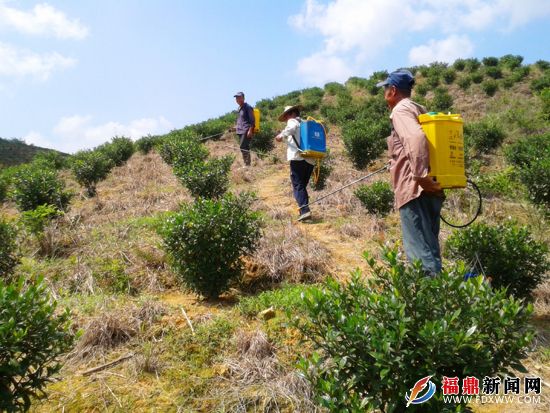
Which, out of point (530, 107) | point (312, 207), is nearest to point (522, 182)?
point (312, 207)

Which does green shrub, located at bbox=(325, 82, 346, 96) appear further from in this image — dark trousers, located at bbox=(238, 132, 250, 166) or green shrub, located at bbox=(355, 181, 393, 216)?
green shrub, located at bbox=(355, 181, 393, 216)

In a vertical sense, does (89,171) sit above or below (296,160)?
above

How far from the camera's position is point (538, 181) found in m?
6.34

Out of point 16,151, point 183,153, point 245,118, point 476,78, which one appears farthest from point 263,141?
point 16,151

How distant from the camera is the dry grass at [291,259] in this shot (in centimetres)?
461

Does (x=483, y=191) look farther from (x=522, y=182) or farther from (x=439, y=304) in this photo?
(x=439, y=304)

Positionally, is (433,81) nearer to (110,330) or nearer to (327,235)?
(327,235)

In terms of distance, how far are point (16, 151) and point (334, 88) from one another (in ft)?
59.5

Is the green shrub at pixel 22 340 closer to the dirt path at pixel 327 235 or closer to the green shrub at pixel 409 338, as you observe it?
the green shrub at pixel 409 338

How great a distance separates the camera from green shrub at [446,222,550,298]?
3842mm

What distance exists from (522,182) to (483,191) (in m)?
1.23

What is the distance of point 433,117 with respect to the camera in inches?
118

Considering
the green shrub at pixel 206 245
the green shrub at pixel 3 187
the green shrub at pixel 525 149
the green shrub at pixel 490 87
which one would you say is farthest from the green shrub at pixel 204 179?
the green shrub at pixel 490 87

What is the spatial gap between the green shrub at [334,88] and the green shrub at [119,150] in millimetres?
13593
